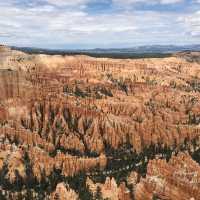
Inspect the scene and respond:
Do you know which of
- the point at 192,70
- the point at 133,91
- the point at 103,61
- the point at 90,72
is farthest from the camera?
the point at 192,70

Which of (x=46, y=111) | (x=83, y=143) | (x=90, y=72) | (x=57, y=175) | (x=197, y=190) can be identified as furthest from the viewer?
(x=90, y=72)

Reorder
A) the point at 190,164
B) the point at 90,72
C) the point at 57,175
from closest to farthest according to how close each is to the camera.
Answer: the point at 190,164 < the point at 57,175 < the point at 90,72

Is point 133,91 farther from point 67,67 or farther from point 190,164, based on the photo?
point 190,164

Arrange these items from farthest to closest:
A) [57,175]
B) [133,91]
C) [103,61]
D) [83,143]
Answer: [103,61], [133,91], [83,143], [57,175]

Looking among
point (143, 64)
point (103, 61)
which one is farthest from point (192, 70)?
point (103, 61)

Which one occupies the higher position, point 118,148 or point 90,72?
point 90,72

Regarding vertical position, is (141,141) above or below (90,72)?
below

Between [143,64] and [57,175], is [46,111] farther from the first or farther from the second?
[143,64]

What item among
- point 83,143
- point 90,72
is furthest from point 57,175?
point 90,72

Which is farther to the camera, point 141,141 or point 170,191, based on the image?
point 141,141
